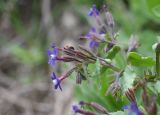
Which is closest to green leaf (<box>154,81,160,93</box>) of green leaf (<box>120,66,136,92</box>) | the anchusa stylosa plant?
the anchusa stylosa plant

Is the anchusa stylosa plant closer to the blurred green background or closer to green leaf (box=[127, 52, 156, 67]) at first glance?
green leaf (box=[127, 52, 156, 67])

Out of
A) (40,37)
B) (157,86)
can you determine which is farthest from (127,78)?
(40,37)

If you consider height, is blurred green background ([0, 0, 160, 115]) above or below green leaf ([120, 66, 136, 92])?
above

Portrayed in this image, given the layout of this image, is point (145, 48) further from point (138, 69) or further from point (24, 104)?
point (138, 69)

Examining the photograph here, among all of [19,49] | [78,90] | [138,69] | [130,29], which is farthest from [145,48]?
[138,69]

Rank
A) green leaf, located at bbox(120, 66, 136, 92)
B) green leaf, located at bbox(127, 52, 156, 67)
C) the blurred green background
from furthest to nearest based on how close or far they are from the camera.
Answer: the blurred green background < green leaf, located at bbox(127, 52, 156, 67) < green leaf, located at bbox(120, 66, 136, 92)

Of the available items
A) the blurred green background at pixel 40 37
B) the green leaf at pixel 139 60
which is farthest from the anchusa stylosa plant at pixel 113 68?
the blurred green background at pixel 40 37

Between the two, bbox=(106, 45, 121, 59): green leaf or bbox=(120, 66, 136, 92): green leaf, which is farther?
bbox=(106, 45, 121, 59): green leaf
